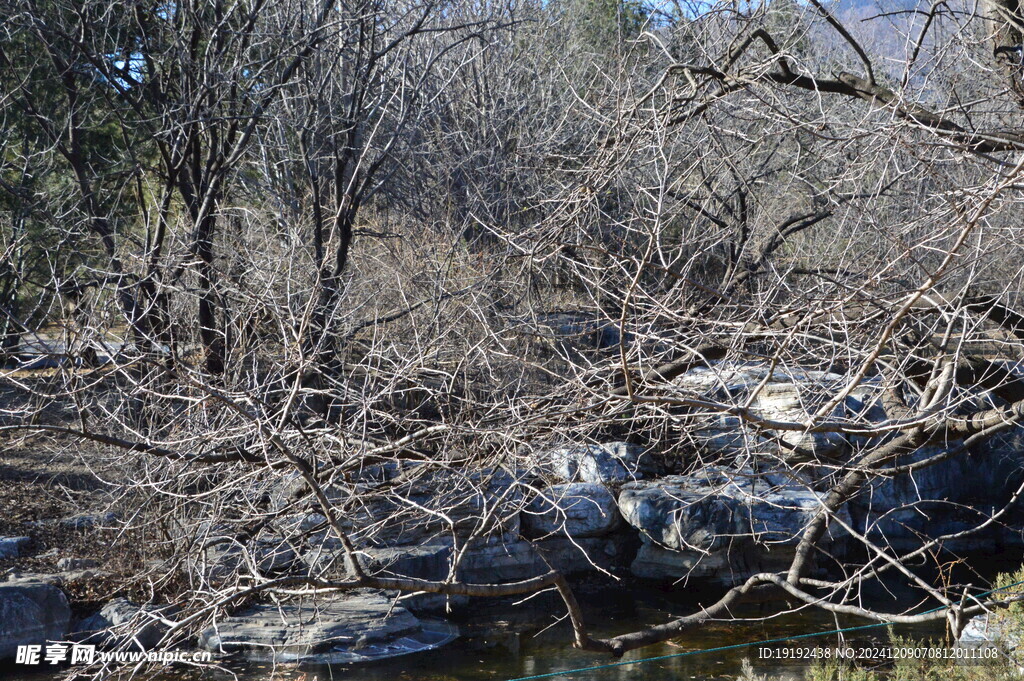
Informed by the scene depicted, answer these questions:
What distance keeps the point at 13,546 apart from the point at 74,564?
80 cm

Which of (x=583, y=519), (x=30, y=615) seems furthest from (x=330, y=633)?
(x=583, y=519)

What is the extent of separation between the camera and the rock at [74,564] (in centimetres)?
888

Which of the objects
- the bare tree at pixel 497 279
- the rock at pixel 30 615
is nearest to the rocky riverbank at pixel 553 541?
the rock at pixel 30 615

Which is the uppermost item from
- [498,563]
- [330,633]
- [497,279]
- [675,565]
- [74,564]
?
[497,279]

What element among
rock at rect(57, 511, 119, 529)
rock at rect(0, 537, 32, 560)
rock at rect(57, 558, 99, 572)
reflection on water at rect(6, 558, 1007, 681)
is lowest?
reflection on water at rect(6, 558, 1007, 681)

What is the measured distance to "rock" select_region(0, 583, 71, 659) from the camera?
789cm

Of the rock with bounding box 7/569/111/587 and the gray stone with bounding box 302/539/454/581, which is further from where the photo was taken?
the gray stone with bounding box 302/539/454/581

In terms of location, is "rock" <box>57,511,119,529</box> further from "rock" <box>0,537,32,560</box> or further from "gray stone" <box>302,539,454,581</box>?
"gray stone" <box>302,539,454,581</box>

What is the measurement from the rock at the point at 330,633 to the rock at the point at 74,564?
1572 millimetres

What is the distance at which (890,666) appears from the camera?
745 cm

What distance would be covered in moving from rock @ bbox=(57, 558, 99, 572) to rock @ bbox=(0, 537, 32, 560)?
553mm

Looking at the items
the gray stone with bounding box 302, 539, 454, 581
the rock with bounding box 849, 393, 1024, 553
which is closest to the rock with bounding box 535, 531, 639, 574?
the gray stone with bounding box 302, 539, 454, 581

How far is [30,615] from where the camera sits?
8008 millimetres

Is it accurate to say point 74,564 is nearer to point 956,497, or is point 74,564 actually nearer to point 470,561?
point 470,561
